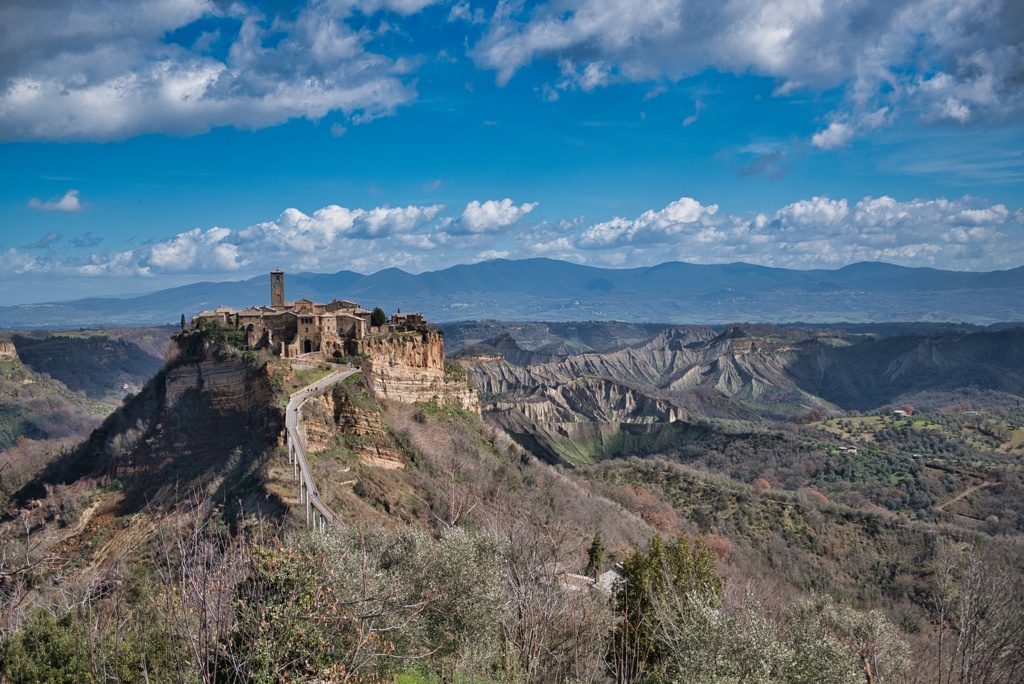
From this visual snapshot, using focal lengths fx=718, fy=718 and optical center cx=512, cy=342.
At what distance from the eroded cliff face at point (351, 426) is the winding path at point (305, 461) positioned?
693 millimetres

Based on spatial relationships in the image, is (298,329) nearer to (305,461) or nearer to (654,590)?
(305,461)

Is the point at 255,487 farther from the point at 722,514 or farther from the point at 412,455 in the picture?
the point at 722,514

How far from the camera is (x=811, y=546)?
56219mm

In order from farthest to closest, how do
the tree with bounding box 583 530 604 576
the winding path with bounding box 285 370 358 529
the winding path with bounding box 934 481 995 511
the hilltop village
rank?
the winding path with bounding box 934 481 995 511 < the hilltop village < the tree with bounding box 583 530 604 576 < the winding path with bounding box 285 370 358 529

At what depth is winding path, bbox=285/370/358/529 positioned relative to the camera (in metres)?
26.5

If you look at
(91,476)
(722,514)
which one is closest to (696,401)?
(722,514)

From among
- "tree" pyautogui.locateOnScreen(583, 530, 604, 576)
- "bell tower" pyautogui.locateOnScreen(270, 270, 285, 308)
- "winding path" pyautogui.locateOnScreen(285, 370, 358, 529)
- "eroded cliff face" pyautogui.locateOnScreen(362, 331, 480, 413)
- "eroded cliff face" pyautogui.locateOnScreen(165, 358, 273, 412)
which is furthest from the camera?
"bell tower" pyautogui.locateOnScreen(270, 270, 285, 308)

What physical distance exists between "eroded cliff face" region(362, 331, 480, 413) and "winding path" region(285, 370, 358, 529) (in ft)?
20.9

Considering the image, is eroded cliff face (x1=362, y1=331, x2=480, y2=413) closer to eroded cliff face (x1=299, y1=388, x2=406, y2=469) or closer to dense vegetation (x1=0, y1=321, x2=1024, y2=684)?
dense vegetation (x1=0, y1=321, x2=1024, y2=684)

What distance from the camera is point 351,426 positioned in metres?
37.7

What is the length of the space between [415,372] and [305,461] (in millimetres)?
21409

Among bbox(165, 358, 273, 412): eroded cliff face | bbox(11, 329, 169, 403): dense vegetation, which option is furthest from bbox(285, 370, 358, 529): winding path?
bbox(11, 329, 169, 403): dense vegetation

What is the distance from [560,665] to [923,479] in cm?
7744

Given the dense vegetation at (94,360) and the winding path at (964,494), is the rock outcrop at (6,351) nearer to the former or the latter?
the dense vegetation at (94,360)
